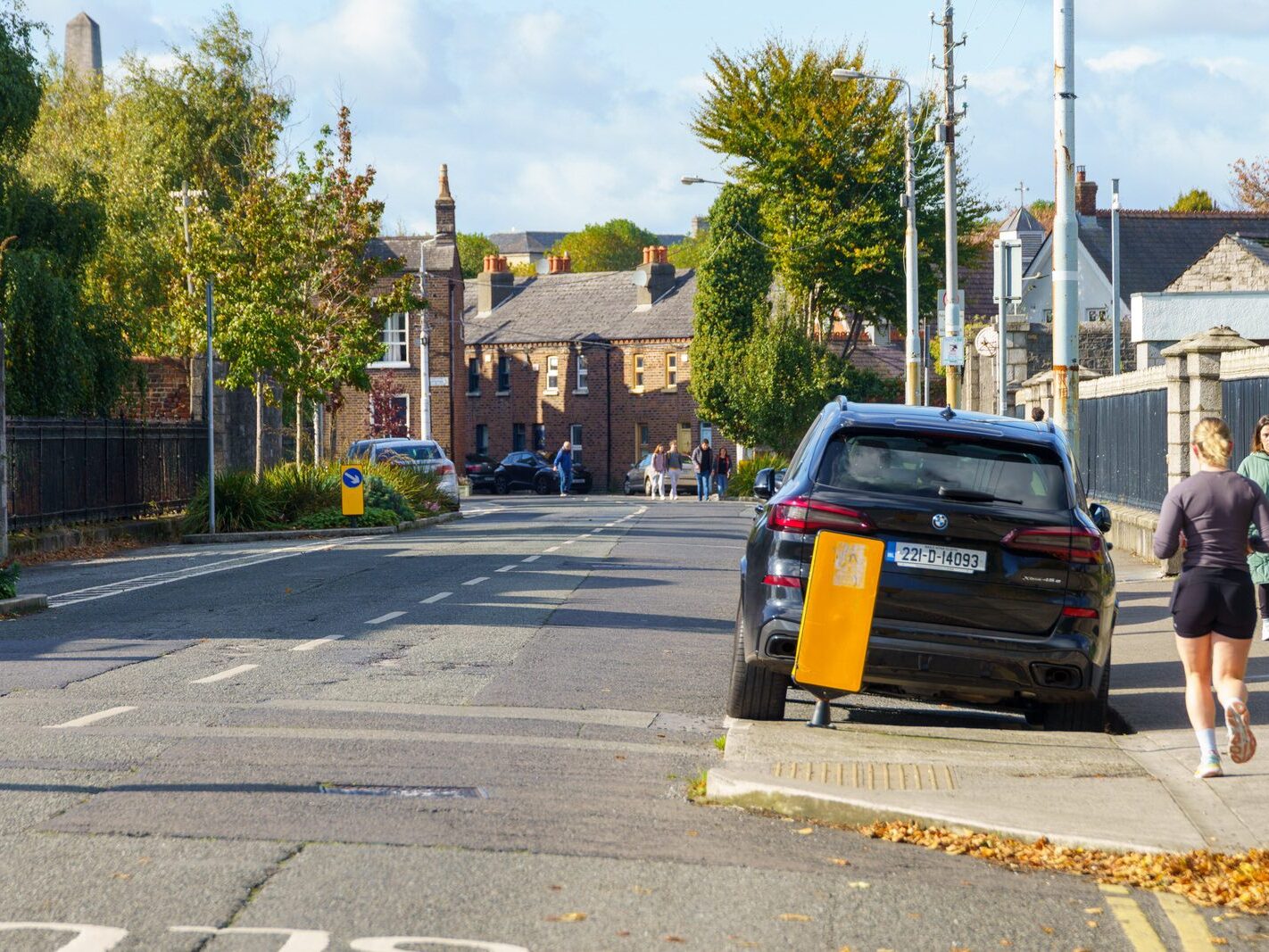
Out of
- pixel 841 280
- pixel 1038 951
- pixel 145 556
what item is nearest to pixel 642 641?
pixel 1038 951

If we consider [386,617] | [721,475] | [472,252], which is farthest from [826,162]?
[472,252]

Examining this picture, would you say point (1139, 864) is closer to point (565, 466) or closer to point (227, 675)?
point (227, 675)

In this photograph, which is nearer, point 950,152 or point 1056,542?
point 1056,542

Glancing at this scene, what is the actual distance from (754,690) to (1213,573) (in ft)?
8.39

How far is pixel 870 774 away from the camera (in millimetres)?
7668

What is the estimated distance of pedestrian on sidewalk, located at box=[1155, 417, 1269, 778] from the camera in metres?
8.05

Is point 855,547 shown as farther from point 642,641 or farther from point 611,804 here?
point 642,641

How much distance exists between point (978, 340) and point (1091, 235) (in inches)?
1401

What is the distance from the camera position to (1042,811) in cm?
695

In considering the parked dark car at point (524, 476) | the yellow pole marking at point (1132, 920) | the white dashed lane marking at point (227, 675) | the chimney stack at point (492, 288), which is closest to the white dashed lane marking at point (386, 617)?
the white dashed lane marking at point (227, 675)

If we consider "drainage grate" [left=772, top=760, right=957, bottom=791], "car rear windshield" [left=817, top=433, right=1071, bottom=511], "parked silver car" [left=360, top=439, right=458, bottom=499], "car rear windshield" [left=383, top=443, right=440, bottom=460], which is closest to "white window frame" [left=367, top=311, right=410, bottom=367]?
"parked silver car" [left=360, top=439, right=458, bottom=499]

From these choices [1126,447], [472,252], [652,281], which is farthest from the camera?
[472,252]

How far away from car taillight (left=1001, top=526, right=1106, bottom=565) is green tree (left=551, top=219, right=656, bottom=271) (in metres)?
126

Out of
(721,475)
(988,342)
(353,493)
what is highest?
(988,342)
